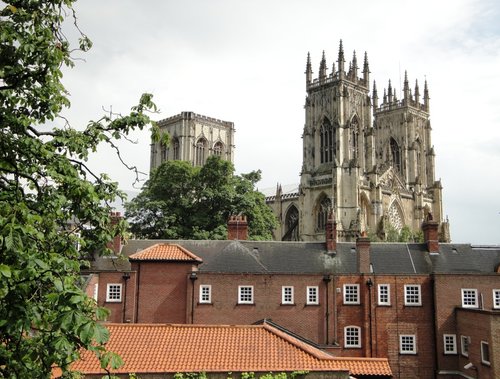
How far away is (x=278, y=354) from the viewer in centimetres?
1952

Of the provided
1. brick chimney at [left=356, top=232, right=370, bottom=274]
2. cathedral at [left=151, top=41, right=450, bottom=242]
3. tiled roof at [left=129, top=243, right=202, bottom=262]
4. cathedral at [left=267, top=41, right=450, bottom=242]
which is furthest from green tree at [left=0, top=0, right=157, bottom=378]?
cathedral at [left=267, top=41, right=450, bottom=242]

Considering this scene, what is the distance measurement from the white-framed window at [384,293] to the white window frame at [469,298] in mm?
4412

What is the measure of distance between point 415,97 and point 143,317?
85097mm

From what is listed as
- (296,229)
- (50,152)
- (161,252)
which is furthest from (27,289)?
(296,229)

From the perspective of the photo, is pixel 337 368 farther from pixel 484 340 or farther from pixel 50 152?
pixel 484 340

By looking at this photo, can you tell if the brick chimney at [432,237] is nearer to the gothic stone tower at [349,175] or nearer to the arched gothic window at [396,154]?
the gothic stone tower at [349,175]

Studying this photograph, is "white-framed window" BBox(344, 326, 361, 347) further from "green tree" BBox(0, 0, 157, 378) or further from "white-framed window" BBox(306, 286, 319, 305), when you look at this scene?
"green tree" BBox(0, 0, 157, 378)

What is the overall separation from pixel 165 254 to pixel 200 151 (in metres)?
74.1

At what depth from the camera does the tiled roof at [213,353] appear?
1852cm

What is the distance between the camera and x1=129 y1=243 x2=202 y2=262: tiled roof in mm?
32062

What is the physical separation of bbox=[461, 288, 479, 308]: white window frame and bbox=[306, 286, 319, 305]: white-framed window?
29.1ft

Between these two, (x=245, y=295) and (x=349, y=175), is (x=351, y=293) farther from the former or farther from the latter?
(x=349, y=175)

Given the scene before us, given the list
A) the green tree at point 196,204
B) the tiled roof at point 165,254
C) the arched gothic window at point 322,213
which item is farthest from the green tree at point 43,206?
the arched gothic window at point 322,213

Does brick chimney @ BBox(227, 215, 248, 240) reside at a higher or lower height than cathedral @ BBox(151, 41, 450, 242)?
lower
